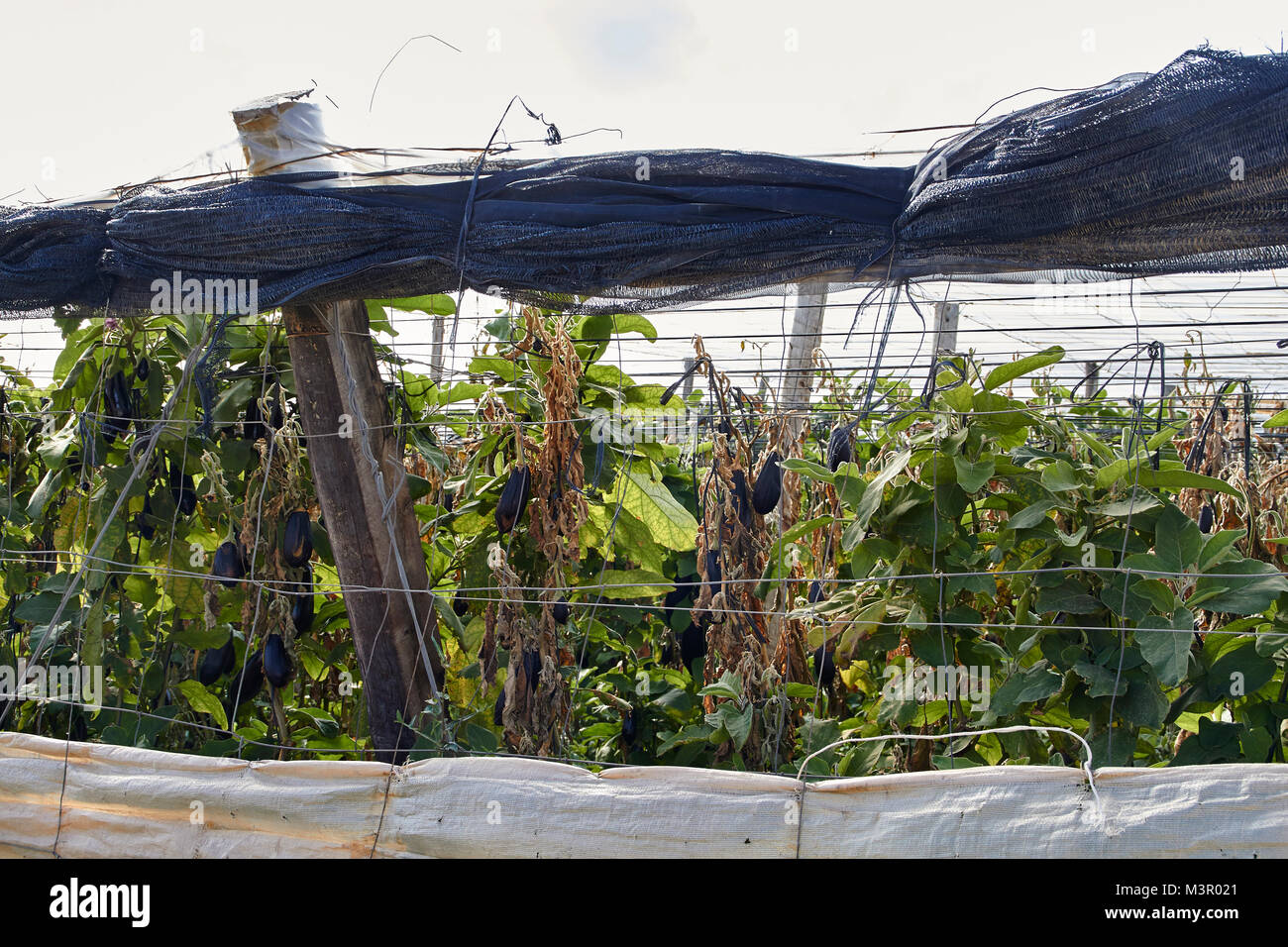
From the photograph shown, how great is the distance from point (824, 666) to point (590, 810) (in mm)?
806

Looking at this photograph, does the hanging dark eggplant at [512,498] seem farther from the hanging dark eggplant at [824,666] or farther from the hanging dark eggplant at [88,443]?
the hanging dark eggplant at [88,443]

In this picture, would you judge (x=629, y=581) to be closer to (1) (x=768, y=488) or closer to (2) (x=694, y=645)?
(2) (x=694, y=645)

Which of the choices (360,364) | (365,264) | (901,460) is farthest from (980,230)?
(360,364)

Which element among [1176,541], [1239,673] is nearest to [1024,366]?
[1176,541]

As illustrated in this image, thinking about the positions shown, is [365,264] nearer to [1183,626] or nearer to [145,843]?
[145,843]

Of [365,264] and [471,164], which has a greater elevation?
[471,164]

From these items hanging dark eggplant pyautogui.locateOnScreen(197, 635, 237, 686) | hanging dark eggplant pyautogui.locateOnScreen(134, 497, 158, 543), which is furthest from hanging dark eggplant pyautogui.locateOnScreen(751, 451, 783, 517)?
hanging dark eggplant pyautogui.locateOnScreen(134, 497, 158, 543)

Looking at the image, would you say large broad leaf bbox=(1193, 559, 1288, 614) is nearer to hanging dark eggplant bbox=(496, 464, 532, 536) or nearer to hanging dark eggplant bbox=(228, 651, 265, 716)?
hanging dark eggplant bbox=(496, 464, 532, 536)

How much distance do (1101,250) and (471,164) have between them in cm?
148

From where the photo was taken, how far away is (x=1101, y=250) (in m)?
2.07

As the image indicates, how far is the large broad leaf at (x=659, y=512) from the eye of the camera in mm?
3027

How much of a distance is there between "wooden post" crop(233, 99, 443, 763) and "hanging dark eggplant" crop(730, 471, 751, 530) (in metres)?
0.89

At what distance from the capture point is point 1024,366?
231 cm

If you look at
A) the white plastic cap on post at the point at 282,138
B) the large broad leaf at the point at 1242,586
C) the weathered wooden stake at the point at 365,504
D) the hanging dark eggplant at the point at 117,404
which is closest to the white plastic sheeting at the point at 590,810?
the large broad leaf at the point at 1242,586
